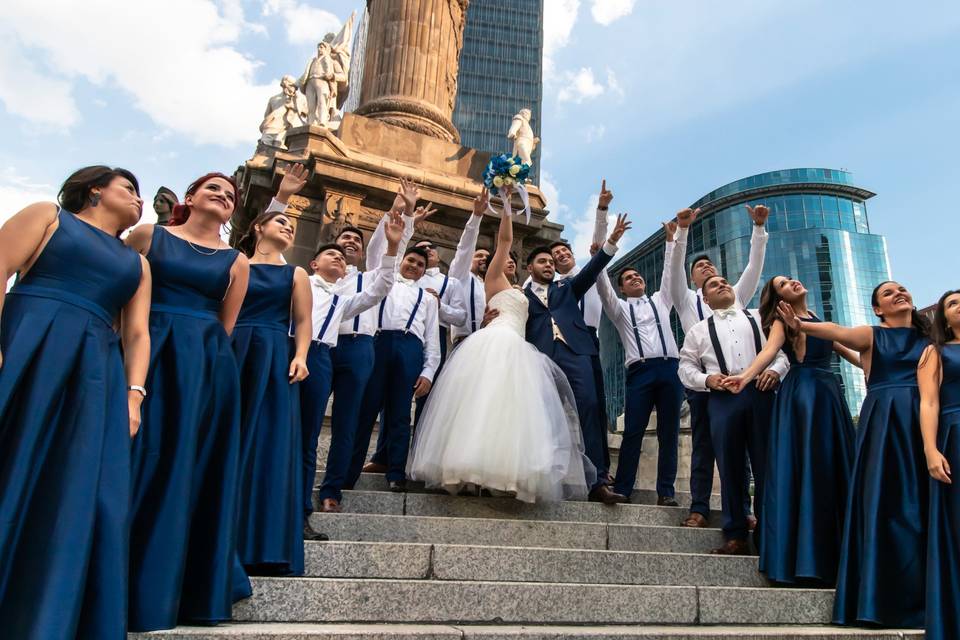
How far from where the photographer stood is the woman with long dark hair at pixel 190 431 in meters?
3.12

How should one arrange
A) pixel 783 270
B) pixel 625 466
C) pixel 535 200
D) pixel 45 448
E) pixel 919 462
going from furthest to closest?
pixel 783 270, pixel 535 200, pixel 625 466, pixel 919 462, pixel 45 448

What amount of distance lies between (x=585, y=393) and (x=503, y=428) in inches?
48.8

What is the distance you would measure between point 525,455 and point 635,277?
2591 millimetres

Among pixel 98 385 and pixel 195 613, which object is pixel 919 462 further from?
pixel 98 385

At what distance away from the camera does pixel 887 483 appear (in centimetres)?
446

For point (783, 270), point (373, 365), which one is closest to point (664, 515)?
point (373, 365)

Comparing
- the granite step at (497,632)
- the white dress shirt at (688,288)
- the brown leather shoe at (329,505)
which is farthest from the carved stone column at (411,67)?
the granite step at (497,632)

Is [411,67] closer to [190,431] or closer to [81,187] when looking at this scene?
[81,187]

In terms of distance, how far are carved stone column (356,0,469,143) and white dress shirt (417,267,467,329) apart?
259 inches

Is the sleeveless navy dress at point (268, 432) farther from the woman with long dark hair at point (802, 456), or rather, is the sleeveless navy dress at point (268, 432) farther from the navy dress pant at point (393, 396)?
the woman with long dark hair at point (802, 456)

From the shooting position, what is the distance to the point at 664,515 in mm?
5742

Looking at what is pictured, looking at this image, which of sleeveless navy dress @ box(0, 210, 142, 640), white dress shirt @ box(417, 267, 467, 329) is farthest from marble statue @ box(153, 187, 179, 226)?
sleeveless navy dress @ box(0, 210, 142, 640)

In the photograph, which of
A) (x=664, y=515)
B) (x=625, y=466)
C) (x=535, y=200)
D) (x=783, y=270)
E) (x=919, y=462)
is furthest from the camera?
(x=783, y=270)

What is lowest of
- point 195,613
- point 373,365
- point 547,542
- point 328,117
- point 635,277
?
point 195,613
